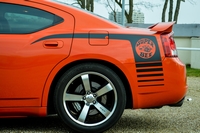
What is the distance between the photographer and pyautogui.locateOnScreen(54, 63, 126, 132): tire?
422 centimetres

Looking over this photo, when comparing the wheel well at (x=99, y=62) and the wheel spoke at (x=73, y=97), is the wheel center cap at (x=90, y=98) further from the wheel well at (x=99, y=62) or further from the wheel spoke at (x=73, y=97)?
the wheel well at (x=99, y=62)

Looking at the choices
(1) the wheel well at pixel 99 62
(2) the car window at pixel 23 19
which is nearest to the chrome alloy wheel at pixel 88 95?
(1) the wheel well at pixel 99 62

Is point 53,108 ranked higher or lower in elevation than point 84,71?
lower

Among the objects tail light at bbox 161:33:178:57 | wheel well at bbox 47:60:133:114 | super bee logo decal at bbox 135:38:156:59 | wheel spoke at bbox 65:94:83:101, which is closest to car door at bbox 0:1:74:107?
wheel well at bbox 47:60:133:114

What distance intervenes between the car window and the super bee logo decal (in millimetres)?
851

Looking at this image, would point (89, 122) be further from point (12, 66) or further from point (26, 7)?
point (26, 7)

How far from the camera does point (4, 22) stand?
4309mm

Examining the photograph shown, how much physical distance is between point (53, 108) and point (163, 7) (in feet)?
74.8

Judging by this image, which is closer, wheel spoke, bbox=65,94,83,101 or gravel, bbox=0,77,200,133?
wheel spoke, bbox=65,94,83,101

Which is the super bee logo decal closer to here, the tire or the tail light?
the tail light

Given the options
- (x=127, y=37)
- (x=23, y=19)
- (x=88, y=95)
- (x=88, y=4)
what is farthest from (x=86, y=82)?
(x=88, y=4)

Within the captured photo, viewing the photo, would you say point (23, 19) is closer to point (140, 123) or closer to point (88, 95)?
point (88, 95)

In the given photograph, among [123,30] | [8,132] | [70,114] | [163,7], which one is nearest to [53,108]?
[70,114]

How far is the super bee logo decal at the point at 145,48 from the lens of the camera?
4.22 meters
